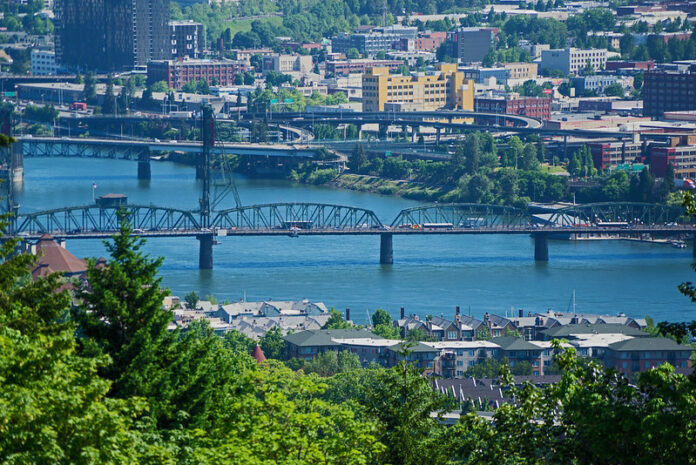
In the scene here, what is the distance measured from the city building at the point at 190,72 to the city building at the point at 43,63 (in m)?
7.59

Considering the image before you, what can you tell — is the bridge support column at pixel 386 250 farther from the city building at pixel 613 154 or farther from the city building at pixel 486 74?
the city building at pixel 486 74

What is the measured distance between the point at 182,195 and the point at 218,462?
36.0 meters

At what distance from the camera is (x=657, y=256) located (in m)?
34.0

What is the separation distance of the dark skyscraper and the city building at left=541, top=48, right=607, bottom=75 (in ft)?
52.3

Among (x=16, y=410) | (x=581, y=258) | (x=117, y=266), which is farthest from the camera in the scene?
(x=581, y=258)

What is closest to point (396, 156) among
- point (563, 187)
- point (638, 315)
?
point (563, 187)

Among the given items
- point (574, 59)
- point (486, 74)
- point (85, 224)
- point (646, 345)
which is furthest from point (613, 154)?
point (646, 345)

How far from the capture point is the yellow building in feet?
201

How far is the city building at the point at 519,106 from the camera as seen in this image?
2336 inches

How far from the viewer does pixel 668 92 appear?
57.2 m

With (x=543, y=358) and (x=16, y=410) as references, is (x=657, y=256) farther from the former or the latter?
(x=16, y=410)

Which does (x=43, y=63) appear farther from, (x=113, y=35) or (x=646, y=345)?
(x=646, y=345)

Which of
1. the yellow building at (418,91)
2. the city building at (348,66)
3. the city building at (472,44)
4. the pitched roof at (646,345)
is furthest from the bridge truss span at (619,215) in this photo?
the city building at (472,44)

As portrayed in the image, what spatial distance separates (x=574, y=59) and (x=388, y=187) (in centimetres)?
2697
